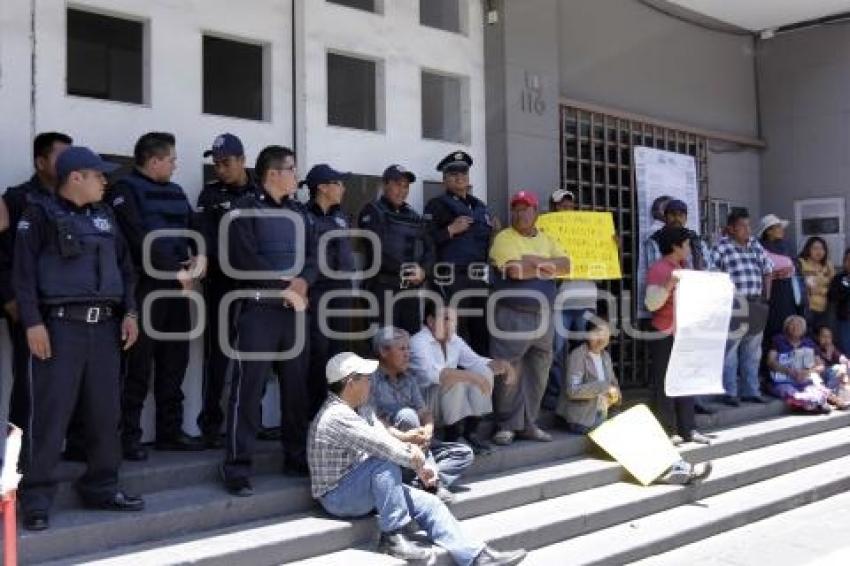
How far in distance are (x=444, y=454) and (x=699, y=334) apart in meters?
2.59

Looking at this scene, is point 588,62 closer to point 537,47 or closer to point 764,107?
point 537,47

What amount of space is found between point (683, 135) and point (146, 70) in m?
5.64

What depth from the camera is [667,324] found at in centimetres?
680

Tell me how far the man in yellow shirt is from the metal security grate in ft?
5.60

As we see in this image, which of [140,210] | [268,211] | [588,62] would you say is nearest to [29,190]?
[140,210]

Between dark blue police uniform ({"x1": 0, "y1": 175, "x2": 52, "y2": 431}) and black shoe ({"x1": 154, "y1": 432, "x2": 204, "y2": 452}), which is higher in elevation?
dark blue police uniform ({"x1": 0, "y1": 175, "x2": 52, "y2": 431})

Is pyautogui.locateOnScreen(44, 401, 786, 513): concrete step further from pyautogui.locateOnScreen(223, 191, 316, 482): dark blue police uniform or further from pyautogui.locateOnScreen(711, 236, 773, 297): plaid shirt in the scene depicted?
pyautogui.locateOnScreen(711, 236, 773, 297): plaid shirt

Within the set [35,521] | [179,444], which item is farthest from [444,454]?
[35,521]

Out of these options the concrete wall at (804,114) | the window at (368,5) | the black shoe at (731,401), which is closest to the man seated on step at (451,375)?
the window at (368,5)

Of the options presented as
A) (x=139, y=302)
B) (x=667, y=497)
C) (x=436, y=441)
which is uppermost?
(x=139, y=302)

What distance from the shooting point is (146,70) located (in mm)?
5547

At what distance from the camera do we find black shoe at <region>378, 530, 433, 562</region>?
449 centimetres

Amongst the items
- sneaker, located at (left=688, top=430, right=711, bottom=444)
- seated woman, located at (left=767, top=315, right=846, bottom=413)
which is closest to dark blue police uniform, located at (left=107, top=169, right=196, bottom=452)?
sneaker, located at (left=688, top=430, right=711, bottom=444)

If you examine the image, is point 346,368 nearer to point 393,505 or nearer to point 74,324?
point 393,505
